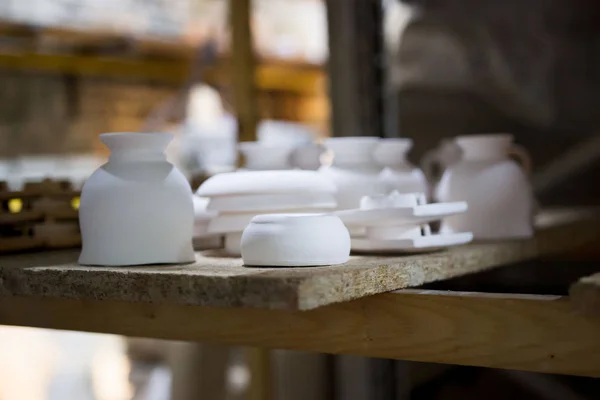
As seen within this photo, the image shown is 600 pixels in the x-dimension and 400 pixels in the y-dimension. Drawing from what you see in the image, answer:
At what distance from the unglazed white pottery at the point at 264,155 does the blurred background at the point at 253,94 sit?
0.63 m

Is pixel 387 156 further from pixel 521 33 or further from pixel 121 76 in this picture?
pixel 121 76

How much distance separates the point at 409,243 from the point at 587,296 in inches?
16.1

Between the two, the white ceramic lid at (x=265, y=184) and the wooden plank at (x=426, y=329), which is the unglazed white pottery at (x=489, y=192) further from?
the wooden plank at (x=426, y=329)

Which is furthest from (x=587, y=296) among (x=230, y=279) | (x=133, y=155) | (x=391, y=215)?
(x=133, y=155)

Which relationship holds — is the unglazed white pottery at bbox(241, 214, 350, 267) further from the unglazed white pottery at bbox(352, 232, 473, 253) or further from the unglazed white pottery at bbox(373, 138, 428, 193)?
the unglazed white pottery at bbox(373, 138, 428, 193)

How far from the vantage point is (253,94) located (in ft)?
11.1

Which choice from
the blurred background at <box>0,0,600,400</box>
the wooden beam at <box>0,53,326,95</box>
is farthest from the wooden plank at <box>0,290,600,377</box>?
the wooden beam at <box>0,53,326,95</box>

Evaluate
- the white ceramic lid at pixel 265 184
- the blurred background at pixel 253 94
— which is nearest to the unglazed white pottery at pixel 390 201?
the white ceramic lid at pixel 265 184

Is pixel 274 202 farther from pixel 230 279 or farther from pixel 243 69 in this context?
pixel 243 69

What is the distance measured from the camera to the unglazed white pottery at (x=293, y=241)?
155 centimetres

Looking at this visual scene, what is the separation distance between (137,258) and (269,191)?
1.02 feet

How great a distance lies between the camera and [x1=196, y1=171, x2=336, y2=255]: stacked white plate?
71.9 inches

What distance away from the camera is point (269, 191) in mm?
1821

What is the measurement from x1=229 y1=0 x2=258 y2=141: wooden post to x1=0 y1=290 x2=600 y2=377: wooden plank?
5.03ft
